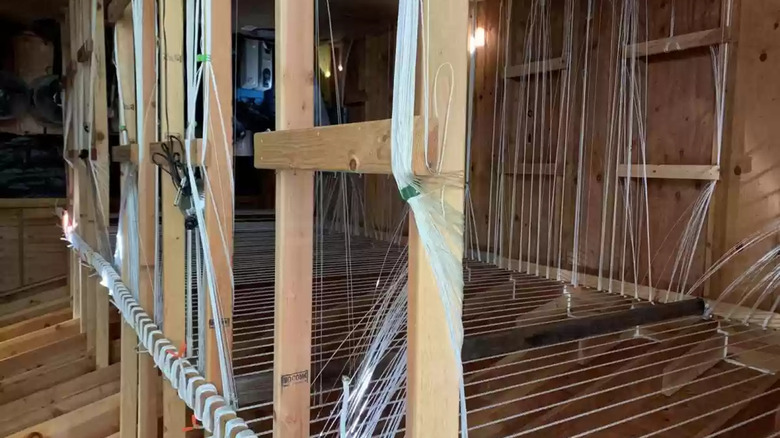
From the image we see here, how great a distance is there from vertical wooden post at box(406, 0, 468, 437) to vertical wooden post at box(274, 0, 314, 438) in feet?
1.44

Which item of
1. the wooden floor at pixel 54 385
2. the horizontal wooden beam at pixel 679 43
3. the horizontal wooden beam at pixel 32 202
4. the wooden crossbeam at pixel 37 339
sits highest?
the horizontal wooden beam at pixel 679 43

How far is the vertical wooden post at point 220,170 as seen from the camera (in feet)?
4.57

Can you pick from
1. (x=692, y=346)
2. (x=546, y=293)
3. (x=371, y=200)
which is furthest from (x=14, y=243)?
(x=692, y=346)

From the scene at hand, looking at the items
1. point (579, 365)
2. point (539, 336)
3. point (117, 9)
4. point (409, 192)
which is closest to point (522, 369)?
point (579, 365)

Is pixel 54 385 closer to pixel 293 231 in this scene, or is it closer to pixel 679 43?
pixel 293 231

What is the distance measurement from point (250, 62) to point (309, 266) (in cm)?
418

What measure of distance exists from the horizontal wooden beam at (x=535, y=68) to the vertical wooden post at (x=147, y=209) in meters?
2.11

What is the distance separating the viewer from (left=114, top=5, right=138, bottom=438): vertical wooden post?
Result: 2.18 metres

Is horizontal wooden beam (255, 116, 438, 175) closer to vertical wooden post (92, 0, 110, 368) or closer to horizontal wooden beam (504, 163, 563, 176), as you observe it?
vertical wooden post (92, 0, 110, 368)

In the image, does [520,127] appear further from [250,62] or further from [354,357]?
[250,62]

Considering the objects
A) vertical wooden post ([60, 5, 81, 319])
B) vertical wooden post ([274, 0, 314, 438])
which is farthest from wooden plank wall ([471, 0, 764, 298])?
vertical wooden post ([60, 5, 81, 319])

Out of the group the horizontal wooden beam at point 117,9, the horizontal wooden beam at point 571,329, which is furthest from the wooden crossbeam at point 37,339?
the horizontal wooden beam at point 571,329

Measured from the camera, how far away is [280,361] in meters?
1.18

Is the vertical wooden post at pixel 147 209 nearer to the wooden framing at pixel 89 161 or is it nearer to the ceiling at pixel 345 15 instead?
the wooden framing at pixel 89 161
